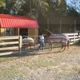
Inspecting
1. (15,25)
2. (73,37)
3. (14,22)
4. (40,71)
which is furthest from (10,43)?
(73,37)

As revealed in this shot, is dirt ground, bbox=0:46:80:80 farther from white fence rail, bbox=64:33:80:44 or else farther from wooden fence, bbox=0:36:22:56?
white fence rail, bbox=64:33:80:44

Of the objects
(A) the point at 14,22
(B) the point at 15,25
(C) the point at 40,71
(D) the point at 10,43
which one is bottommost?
(C) the point at 40,71

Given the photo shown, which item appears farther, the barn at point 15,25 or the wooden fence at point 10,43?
the barn at point 15,25

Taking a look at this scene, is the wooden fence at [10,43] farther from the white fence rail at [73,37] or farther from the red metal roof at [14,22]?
the white fence rail at [73,37]

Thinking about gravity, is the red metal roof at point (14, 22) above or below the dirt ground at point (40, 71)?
above

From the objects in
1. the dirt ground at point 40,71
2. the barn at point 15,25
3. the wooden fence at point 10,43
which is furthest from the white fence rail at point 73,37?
the dirt ground at point 40,71

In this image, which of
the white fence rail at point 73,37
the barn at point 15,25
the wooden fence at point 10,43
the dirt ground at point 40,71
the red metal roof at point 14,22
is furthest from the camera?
the white fence rail at point 73,37

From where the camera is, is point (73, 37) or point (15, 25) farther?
point (73, 37)

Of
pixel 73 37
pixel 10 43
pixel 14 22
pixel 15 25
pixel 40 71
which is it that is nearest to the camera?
pixel 40 71

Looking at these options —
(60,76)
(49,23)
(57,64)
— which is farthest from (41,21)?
(60,76)

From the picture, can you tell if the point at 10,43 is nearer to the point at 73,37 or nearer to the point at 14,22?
the point at 14,22

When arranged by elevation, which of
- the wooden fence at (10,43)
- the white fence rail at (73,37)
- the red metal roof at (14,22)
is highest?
the red metal roof at (14,22)

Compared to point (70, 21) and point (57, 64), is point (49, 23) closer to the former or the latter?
point (70, 21)

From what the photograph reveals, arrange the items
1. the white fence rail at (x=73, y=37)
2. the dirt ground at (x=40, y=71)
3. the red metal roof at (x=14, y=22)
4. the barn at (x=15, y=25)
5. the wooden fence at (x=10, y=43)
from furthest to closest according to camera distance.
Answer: the white fence rail at (x=73, y=37)
the barn at (x=15, y=25)
the red metal roof at (x=14, y=22)
the wooden fence at (x=10, y=43)
the dirt ground at (x=40, y=71)
